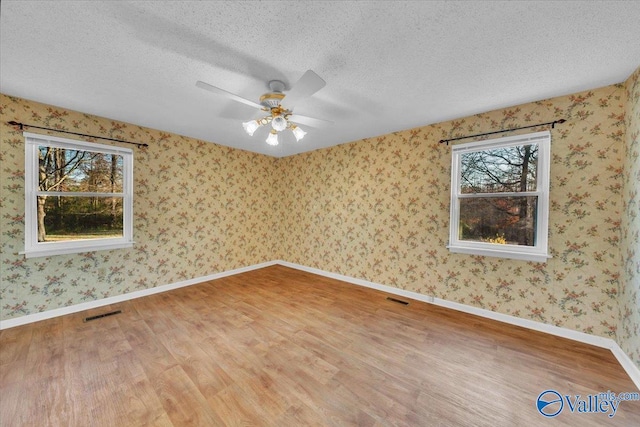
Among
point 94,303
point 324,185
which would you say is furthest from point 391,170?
point 94,303

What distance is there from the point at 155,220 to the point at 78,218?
0.77 meters

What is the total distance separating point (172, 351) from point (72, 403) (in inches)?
24.0

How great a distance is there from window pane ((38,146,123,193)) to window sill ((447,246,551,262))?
4.36 metres

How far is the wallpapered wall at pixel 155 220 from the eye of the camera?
241cm

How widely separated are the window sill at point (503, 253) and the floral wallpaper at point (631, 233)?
0.50 m

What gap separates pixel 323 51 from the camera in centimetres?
163

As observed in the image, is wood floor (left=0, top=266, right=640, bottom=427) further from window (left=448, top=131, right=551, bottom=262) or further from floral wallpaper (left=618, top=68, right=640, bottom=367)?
window (left=448, top=131, right=551, bottom=262)

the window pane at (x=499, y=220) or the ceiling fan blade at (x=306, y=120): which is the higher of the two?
the ceiling fan blade at (x=306, y=120)

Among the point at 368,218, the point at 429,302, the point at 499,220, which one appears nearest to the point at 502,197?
the point at 499,220

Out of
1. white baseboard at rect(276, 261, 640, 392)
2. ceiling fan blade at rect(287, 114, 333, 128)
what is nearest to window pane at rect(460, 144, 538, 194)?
white baseboard at rect(276, 261, 640, 392)

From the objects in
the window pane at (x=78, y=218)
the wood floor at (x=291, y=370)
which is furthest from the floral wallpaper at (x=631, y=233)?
the window pane at (x=78, y=218)

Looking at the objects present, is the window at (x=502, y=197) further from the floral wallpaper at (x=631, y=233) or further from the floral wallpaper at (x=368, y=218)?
the floral wallpaper at (x=631, y=233)

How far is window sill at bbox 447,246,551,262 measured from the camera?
2371mm

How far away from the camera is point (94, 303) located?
284 cm
